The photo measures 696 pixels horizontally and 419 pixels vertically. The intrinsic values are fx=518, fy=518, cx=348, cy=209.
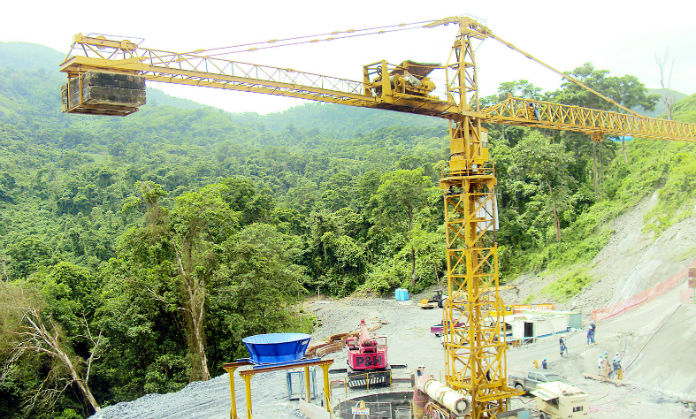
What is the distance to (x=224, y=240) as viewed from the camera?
37406 mm

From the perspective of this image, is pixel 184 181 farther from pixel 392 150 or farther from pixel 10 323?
pixel 10 323

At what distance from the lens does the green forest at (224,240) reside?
31.7 metres

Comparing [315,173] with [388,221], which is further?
[315,173]

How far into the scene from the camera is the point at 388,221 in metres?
57.0

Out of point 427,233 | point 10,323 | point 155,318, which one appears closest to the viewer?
point 10,323

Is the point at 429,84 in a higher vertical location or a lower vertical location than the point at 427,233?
higher

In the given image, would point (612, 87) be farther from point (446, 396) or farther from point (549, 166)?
point (446, 396)

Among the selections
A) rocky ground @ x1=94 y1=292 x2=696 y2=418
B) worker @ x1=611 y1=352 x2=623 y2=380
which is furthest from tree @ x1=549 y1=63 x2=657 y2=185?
worker @ x1=611 y1=352 x2=623 y2=380

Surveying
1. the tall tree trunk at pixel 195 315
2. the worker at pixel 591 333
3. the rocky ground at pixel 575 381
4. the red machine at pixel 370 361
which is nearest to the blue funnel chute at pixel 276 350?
the rocky ground at pixel 575 381

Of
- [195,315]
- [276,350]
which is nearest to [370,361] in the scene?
[276,350]

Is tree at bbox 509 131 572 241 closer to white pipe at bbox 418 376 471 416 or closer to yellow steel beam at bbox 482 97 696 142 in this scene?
yellow steel beam at bbox 482 97 696 142

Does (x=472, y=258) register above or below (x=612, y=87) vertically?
below

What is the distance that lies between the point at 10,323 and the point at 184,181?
56.5m

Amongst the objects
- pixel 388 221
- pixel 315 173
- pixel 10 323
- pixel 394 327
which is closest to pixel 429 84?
pixel 394 327
